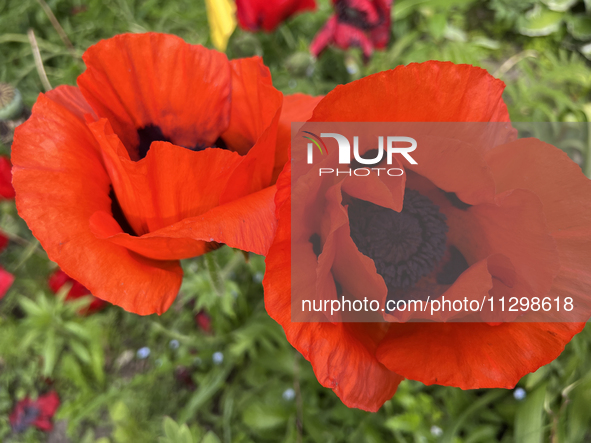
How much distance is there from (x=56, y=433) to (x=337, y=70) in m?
1.83

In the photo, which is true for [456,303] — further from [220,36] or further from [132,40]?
[220,36]

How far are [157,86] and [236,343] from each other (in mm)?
942

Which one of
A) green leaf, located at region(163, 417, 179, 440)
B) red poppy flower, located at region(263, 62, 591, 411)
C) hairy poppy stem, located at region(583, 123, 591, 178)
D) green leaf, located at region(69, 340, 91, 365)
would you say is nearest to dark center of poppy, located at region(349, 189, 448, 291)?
red poppy flower, located at region(263, 62, 591, 411)

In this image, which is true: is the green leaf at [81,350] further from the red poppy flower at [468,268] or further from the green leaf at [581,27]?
the green leaf at [581,27]

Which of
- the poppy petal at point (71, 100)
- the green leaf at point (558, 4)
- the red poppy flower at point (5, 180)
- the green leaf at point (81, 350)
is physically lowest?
the green leaf at point (81, 350)

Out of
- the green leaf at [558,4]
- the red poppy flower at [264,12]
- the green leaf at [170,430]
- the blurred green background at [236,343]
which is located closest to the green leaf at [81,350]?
the blurred green background at [236,343]

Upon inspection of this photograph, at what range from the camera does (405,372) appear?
0.50 metres

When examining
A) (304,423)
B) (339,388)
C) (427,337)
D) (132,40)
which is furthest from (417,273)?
(304,423)

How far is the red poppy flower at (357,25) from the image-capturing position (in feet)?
4.63

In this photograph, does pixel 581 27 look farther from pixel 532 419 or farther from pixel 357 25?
pixel 532 419

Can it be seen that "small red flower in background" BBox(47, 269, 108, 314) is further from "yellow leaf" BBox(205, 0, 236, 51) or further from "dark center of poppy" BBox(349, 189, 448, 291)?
"dark center of poppy" BBox(349, 189, 448, 291)

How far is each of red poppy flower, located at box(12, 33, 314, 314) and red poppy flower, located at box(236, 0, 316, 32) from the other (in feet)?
2.68

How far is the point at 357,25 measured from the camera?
57.4 inches

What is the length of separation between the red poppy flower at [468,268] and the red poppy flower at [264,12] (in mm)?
984
